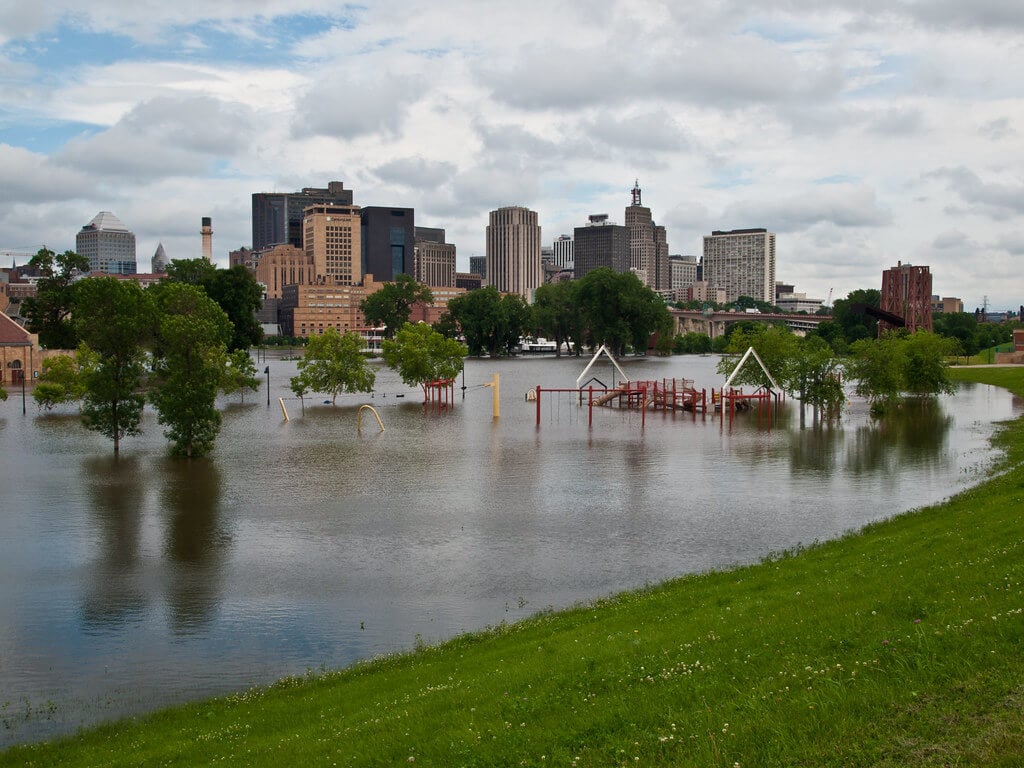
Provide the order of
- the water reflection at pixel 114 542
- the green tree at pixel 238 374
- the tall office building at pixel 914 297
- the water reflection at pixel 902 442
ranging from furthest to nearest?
the tall office building at pixel 914 297, the green tree at pixel 238 374, the water reflection at pixel 902 442, the water reflection at pixel 114 542

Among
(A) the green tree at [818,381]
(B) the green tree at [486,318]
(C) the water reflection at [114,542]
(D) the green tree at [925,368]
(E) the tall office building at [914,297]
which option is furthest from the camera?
(B) the green tree at [486,318]

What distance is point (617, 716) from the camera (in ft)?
35.6

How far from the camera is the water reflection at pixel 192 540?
2089 centimetres

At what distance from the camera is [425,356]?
2982 inches

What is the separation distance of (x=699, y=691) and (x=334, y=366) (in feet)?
208

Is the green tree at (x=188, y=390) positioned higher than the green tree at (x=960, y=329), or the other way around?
the green tree at (x=960, y=329)

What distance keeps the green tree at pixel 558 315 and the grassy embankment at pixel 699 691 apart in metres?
156

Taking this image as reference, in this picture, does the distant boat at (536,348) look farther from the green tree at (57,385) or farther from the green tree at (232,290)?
the green tree at (57,385)

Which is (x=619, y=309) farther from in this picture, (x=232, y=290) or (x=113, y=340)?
(x=113, y=340)

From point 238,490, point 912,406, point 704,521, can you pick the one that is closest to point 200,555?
point 238,490

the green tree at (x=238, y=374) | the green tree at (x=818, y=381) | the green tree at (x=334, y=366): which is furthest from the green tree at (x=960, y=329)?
the green tree at (x=238, y=374)

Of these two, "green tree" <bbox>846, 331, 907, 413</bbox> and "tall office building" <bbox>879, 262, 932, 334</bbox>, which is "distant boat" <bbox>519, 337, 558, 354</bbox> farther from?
"green tree" <bbox>846, 331, 907, 413</bbox>

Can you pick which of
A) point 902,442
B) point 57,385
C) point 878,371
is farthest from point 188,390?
point 878,371

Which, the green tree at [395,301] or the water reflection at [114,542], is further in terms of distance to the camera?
the green tree at [395,301]
